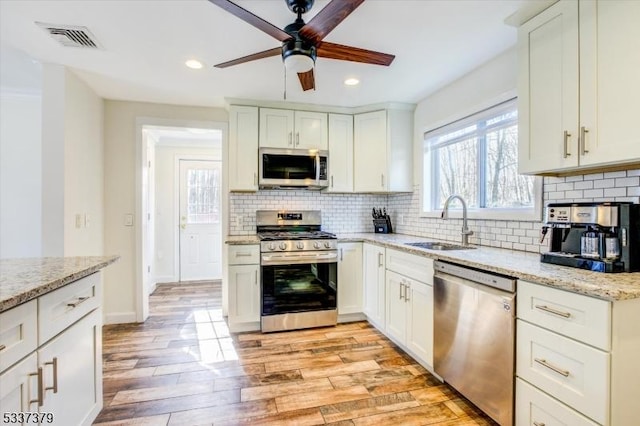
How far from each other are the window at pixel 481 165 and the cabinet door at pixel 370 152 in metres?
0.46

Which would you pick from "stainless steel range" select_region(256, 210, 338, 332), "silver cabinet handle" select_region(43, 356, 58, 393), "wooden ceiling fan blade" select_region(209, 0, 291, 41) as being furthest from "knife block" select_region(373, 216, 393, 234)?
"silver cabinet handle" select_region(43, 356, 58, 393)

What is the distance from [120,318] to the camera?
11.1 feet

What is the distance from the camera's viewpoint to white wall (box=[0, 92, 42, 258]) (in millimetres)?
3209

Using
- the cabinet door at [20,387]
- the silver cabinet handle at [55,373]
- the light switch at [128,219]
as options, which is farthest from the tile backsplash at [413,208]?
the cabinet door at [20,387]

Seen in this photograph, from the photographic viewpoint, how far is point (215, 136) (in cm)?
479

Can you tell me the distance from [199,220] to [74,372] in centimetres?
407

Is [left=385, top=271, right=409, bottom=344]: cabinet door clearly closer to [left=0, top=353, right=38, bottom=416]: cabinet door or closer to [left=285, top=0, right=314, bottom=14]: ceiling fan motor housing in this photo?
[left=285, top=0, right=314, bottom=14]: ceiling fan motor housing

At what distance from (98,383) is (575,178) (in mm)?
3004

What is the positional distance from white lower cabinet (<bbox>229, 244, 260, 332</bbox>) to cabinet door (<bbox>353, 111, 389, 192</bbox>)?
141 centimetres

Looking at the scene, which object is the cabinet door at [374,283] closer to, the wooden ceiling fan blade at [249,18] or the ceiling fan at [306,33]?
the ceiling fan at [306,33]

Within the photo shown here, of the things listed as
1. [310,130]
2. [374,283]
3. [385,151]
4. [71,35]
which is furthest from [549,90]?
[71,35]

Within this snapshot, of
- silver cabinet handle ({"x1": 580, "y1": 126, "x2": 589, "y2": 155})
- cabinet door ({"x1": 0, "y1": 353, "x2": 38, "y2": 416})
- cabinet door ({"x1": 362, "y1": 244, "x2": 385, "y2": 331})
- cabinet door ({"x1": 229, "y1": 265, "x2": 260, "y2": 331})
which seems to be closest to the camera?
cabinet door ({"x1": 0, "y1": 353, "x2": 38, "y2": 416})

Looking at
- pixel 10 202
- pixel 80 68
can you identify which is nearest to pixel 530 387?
pixel 80 68

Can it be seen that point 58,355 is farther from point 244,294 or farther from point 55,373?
point 244,294
